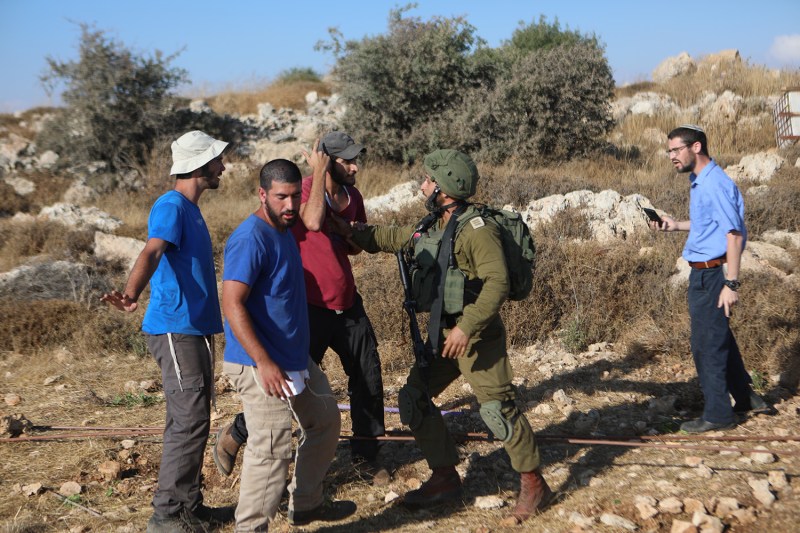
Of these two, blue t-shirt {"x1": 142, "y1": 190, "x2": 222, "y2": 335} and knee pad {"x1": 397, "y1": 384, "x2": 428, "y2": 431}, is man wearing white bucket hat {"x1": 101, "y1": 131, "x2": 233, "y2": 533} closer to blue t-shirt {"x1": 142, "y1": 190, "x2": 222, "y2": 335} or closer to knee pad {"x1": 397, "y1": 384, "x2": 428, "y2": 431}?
blue t-shirt {"x1": 142, "y1": 190, "x2": 222, "y2": 335}

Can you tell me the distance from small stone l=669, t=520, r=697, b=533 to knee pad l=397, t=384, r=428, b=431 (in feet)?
4.24

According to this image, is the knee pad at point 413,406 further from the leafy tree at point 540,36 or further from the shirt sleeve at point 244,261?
the leafy tree at point 540,36

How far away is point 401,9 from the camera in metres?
15.2

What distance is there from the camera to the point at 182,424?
338cm

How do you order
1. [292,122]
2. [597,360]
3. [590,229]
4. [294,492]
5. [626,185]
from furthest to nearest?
[292,122] < [626,185] < [590,229] < [597,360] < [294,492]

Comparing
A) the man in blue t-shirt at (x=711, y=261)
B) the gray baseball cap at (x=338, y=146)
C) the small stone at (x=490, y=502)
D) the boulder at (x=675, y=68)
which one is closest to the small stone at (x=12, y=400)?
the gray baseball cap at (x=338, y=146)

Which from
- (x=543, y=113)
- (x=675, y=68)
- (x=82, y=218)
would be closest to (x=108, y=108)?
(x=82, y=218)

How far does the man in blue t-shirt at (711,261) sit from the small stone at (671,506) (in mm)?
1102

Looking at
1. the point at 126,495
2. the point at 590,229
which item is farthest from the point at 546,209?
the point at 126,495

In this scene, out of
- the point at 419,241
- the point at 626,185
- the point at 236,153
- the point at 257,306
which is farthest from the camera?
the point at 236,153

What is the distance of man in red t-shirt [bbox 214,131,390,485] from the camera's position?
13.0 ft

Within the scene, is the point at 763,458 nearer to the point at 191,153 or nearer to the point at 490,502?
the point at 490,502

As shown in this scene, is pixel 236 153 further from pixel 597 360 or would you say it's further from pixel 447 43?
pixel 597 360

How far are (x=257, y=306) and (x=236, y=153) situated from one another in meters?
13.6
